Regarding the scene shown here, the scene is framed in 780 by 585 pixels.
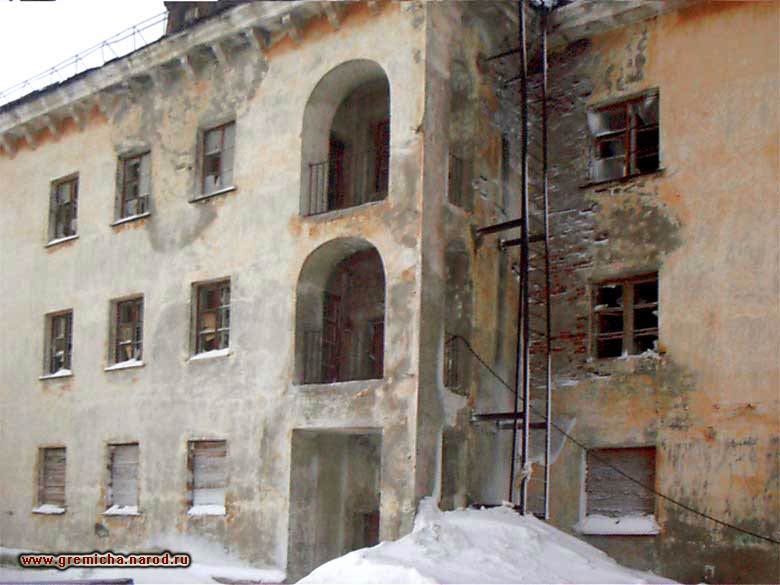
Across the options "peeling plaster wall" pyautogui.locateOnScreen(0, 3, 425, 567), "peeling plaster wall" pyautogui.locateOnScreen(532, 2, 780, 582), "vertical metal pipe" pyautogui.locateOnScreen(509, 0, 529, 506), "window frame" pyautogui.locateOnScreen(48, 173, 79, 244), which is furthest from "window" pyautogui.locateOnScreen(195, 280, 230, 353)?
"peeling plaster wall" pyautogui.locateOnScreen(532, 2, 780, 582)

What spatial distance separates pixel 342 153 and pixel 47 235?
816 centimetres

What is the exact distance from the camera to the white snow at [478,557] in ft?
44.4

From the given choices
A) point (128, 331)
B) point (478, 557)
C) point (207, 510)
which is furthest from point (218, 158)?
point (478, 557)

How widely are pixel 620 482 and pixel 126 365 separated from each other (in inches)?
399

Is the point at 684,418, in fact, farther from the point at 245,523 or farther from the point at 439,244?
the point at 245,523

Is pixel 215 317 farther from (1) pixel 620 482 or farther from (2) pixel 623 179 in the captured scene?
(1) pixel 620 482

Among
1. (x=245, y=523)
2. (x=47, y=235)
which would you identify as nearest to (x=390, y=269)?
(x=245, y=523)

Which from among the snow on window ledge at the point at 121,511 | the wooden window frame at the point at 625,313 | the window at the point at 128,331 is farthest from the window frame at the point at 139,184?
the wooden window frame at the point at 625,313

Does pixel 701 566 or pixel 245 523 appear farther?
pixel 245 523

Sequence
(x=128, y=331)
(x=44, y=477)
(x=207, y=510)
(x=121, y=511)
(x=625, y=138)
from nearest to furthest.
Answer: (x=625, y=138) < (x=207, y=510) < (x=121, y=511) < (x=128, y=331) < (x=44, y=477)

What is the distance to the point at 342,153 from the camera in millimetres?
20250

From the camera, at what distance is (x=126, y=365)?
21594mm

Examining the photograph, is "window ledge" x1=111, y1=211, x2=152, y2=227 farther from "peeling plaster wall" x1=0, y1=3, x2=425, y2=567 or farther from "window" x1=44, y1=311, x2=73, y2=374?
"window" x1=44, y1=311, x2=73, y2=374

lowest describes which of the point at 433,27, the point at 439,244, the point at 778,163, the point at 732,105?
the point at 439,244
